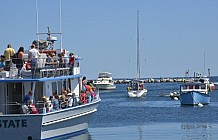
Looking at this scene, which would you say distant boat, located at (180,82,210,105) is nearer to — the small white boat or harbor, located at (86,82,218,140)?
harbor, located at (86,82,218,140)

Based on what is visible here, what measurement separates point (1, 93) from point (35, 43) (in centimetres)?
485

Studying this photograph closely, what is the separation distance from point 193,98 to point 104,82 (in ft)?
248

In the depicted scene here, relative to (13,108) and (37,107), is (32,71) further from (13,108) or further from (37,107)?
(13,108)

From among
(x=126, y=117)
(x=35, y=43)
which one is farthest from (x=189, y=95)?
A: (x=35, y=43)

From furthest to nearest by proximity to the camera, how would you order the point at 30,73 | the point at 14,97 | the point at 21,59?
1. the point at 14,97
2. the point at 21,59
3. the point at 30,73

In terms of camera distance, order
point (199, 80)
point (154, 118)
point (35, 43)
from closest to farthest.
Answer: point (35, 43) < point (154, 118) < point (199, 80)

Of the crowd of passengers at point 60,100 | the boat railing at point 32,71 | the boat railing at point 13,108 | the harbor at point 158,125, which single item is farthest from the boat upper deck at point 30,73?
the harbor at point 158,125

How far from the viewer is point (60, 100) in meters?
33.7

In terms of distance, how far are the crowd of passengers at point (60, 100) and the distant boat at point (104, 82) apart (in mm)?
99261

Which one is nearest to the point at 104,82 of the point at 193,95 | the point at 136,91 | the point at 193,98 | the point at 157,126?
the point at 136,91

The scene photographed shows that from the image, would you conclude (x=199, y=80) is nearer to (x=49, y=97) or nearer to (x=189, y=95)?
(x=189, y=95)

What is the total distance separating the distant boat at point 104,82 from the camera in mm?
141663

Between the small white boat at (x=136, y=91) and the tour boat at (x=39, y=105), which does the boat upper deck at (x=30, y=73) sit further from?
the small white boat at (x=136, y=91)

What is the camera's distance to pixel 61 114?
33.1m
